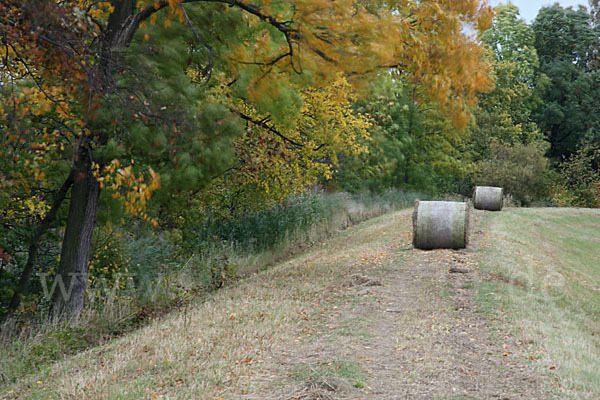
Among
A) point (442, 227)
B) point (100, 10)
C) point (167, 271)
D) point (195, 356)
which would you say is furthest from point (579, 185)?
point (195, 356)

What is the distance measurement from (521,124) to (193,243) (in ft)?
89.9

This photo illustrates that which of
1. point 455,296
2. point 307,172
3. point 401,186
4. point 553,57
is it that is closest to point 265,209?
point 307,172

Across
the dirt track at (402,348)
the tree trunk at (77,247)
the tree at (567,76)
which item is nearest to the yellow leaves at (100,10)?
the tree trunk at (77,247)

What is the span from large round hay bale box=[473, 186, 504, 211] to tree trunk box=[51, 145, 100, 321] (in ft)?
56.6

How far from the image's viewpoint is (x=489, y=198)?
2244 centimetres

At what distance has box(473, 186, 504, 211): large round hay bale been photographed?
22.4 meters

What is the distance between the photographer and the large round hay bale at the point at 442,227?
11945 mm

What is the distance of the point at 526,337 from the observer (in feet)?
21.1

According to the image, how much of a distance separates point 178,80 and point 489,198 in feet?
55.5

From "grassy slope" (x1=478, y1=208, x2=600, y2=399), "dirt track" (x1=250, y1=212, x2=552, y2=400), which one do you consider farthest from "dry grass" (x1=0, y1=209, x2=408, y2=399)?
"grassy slope" (x1=478, y1=208, x2=600, y2=399)

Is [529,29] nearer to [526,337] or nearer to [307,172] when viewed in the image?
[307,172]

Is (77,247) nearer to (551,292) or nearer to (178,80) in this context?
(178,80)

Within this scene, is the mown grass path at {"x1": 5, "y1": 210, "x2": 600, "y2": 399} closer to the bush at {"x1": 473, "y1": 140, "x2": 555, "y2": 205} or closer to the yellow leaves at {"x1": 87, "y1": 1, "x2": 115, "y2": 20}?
the yellow leaves at {"x1": 87, "y1": 1, "x2": 115, "y2": 20}

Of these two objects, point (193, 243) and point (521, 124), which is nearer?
point (193, 243)
